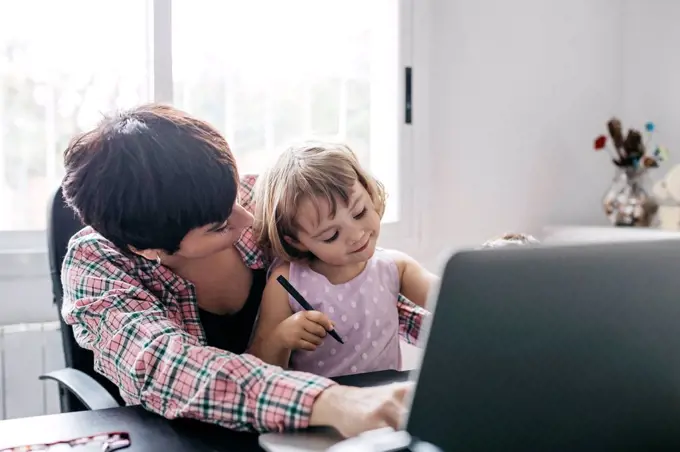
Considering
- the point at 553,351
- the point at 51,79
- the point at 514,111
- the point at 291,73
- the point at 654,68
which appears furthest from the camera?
the point at 654,68

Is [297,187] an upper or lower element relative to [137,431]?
upper

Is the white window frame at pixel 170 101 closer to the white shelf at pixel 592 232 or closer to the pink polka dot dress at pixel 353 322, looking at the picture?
the white shelf at pixel 592 232

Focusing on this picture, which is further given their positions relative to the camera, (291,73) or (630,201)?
(630,201)

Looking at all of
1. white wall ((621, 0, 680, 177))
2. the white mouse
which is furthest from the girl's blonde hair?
white wall ((621, 0, 680, 177))

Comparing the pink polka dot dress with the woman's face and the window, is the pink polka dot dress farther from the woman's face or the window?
the window

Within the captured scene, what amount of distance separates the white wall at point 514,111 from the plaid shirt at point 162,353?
1477mm

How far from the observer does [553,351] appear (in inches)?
21.8

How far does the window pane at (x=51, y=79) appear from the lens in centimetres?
184

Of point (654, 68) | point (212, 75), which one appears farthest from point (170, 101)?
point (654, 68)

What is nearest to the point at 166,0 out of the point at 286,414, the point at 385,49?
the point at 385,49

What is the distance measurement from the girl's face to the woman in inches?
4.5

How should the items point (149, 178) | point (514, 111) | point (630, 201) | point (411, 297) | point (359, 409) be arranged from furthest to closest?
point (514, 111)
point (630, 201)
point (411, 297)
point (149, 178)
point (359, 409)

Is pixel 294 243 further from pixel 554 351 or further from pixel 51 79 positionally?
pixel 51 79

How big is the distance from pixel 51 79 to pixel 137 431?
136 cm
